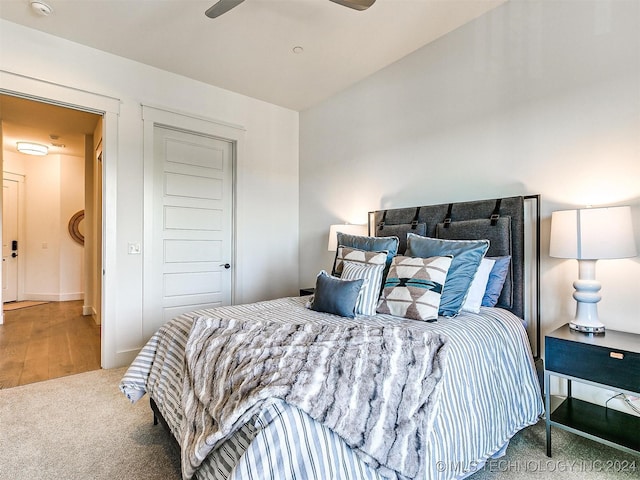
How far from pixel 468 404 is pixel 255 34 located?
303 cm

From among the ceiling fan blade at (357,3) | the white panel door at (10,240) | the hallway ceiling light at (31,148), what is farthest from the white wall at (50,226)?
the ceiling fan blade at (357,3)

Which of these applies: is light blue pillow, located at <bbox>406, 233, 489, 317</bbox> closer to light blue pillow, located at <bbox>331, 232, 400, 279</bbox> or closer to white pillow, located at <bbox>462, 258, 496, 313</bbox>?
white pillow, located at <bbox>462, 258, 496, 313</bbox>

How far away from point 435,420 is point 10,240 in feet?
25.4

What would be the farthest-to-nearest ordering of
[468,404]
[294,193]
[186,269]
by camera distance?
[294,193]
[186,269]
[468,404]

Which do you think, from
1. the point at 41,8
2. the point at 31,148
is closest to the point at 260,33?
the point at 41,8

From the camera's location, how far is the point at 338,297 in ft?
6.98

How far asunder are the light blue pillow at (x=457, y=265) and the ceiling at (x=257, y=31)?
1737 millimetres

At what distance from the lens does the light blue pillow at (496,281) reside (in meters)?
2.28

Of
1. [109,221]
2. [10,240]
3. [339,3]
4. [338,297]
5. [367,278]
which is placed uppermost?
[339,3]

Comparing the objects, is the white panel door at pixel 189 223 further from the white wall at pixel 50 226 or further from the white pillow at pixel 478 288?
the white wall at pixel 50 226

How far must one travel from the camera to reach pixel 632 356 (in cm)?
157

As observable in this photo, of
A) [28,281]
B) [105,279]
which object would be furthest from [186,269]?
A: [28,281]

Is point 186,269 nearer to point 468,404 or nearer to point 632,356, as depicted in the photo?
point 468,404

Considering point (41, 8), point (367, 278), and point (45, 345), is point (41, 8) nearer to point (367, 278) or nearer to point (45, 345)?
point (367, 278)
